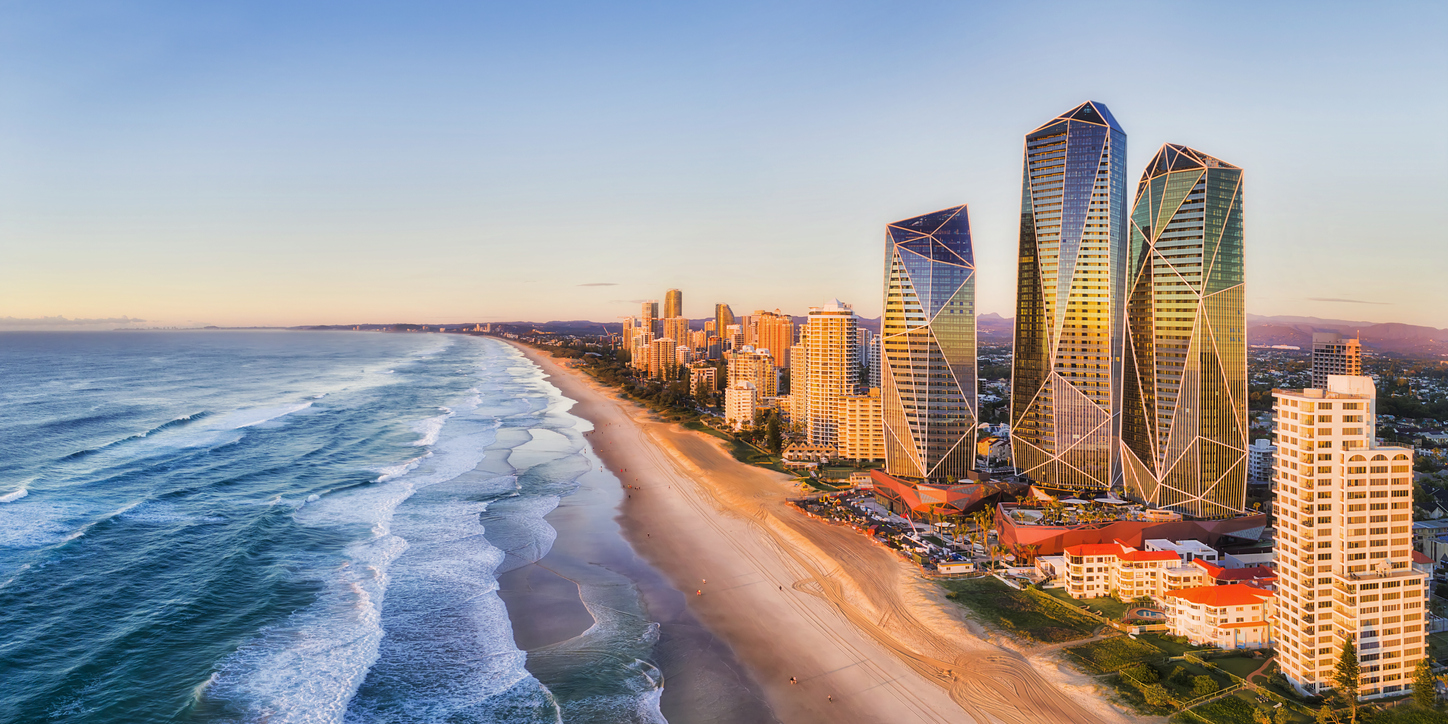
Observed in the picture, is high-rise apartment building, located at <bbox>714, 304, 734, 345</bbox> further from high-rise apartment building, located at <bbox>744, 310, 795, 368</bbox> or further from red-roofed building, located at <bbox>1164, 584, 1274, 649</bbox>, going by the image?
red-roofed building, located at <bbox>1164, 584, 1274, 649</bbox>

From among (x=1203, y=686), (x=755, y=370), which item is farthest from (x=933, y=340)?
(x=755, y=370)

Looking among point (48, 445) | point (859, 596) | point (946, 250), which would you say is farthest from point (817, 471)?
point (48, 445)

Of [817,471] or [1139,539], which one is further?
[817,471]

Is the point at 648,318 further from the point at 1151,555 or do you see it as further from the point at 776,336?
the point at 1151,555

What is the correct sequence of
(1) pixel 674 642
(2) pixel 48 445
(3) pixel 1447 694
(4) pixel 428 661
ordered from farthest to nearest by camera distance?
(2) pixel 48 445 → (1) pixel 674 642 → (4) pixel 428 661 → (3) pixel 1447 694

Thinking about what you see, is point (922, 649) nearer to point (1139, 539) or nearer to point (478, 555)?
point (1139, 539)

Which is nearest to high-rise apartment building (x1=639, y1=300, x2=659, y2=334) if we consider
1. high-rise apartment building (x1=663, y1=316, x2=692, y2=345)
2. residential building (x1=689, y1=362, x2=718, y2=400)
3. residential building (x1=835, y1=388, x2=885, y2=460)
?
high-rise apartment building (x1=663, y1=316, x2=692, y2=345)

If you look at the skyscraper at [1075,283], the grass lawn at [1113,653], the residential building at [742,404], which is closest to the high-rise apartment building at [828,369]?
the residential building at [742,404]
